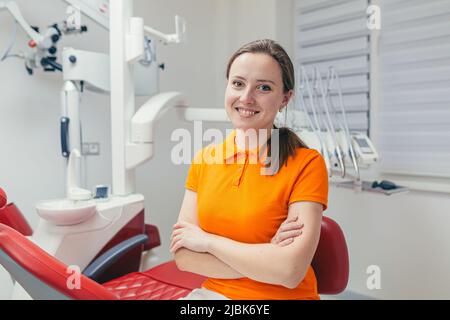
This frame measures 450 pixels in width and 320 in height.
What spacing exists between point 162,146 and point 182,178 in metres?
0.33

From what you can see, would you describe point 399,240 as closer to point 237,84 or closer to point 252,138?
point 252,138

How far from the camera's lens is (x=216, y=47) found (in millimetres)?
3299

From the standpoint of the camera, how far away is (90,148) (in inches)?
100

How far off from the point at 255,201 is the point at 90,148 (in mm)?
1801

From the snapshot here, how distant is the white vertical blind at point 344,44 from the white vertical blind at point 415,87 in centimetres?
17

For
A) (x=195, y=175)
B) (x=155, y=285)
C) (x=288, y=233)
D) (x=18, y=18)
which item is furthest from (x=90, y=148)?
(x=288, y=233)

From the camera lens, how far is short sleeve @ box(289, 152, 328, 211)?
0.98 metres

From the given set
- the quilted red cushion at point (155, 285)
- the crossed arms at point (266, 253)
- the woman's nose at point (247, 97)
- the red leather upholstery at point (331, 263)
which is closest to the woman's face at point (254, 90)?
the woman's nose at point (247, 97)

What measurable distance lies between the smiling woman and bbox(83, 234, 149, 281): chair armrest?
0.77 m

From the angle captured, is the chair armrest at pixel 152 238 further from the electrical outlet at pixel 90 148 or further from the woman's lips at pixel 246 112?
the woman's lips at pixel 246 112

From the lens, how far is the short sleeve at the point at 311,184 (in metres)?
0.98

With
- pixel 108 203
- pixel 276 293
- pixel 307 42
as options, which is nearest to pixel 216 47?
pixel 307 42

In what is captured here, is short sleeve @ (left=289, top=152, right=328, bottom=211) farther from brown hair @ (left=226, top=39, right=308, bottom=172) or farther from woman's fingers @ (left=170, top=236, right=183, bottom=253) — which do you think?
woman's fingers @ (left=170, top=236, right=183, bottom=253)
